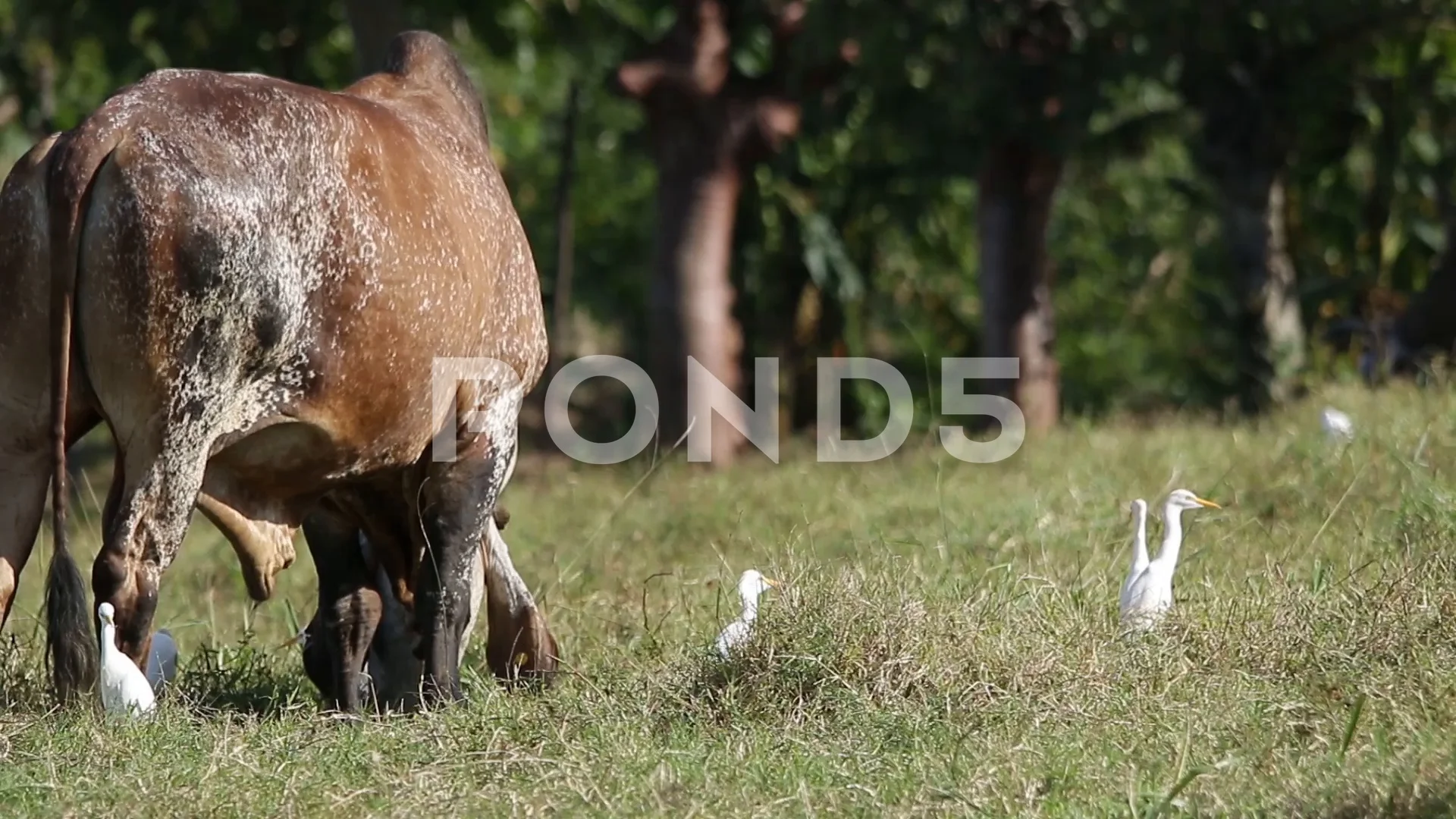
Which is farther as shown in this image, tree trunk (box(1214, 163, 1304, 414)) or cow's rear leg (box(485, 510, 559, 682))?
tree trunk (box(1214, 163, 1304, 414))

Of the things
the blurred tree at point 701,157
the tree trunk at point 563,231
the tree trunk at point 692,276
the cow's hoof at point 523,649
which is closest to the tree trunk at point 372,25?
the blurred tree at point 701,157

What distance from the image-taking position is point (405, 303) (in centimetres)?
469

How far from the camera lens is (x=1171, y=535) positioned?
536 centimetres

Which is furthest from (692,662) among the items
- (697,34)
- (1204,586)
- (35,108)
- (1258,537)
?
(35,108)

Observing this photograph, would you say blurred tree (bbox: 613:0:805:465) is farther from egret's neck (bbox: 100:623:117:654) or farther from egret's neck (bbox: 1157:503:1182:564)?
egret's neck (bbox: 100:623:117:654)

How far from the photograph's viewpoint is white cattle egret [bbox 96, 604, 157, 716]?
172 inches

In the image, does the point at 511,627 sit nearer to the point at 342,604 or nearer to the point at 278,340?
the point at 342,604

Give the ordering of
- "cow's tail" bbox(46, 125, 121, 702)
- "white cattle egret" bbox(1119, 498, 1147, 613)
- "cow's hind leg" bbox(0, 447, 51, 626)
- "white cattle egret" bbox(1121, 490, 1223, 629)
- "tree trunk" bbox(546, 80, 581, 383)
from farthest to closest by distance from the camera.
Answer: "tree trunk" bbox(546, 80, 581, 383), "white cattle egret" bbox(1119, 498, 1147, 613), "white cattle egret" bbox(1121, 490, 1223, 629), "cow's hind leg" bbox(0, 447, 51, 626), "cow's tail" bbox(46, 125, 121, 702)

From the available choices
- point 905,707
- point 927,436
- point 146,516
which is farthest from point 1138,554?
point 927,436

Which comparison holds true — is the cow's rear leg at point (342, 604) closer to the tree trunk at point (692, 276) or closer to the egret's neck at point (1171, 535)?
the egret's neck at point (1171, 535)

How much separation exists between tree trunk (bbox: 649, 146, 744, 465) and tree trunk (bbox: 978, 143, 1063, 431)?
140cm

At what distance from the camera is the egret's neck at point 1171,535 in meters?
5.15

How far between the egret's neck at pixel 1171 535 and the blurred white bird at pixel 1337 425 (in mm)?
2216

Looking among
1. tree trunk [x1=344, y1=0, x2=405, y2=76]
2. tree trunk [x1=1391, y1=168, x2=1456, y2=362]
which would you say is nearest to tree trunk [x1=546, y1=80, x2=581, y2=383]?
tree trunk [x1=344, y1=0, x2=405, y2=76]
